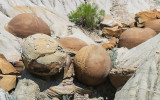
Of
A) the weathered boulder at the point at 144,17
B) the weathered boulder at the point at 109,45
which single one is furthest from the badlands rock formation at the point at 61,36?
the weathered boulder at the point at 144,17

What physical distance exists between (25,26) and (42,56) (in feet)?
7.46

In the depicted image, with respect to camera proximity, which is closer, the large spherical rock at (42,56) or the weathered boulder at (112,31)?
the large spherical rock at (42,56)

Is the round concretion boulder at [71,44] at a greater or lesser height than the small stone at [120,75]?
greater

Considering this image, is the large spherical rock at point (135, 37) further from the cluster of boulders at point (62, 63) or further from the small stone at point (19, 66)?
the small stone at point (19, 66)

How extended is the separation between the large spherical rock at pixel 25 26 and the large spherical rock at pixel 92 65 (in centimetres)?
205

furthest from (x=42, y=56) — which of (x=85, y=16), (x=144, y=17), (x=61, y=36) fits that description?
(x=144, y=17)

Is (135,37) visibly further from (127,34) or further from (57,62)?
(57,62)

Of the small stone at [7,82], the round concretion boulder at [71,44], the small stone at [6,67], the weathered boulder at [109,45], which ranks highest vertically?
the round concretion boulder at [71,44]

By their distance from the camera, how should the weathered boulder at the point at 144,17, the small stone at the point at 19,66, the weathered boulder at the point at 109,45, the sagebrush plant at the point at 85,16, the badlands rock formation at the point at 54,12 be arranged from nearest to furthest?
the small stone at the point at 19,66 < the badlands rock formation at the point at 54,12 < the weathered boulder at the point at 109,45 < the sagebrush plant at the point at 85,16 < the weathered boulder at the point at 144,17

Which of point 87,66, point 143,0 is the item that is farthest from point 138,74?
point 143,0

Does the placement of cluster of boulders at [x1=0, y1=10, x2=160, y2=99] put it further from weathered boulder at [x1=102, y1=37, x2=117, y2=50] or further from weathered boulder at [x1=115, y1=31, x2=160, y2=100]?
weathered boulder at [x1=102, y1=37, x2=117, y2=50]

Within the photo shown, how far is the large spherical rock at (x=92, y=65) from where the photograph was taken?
546cm

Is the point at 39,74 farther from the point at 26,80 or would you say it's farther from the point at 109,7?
the point at 109,7

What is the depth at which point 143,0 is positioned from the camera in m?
14.6
